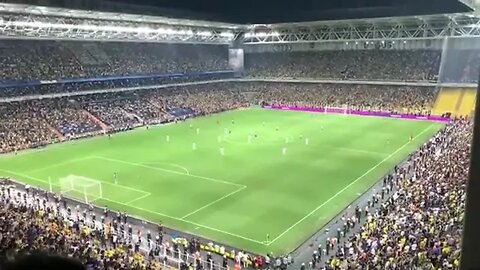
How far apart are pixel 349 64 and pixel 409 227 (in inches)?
2246

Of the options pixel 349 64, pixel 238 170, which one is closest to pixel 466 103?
pixel 349 64

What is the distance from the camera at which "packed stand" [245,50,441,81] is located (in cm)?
6438

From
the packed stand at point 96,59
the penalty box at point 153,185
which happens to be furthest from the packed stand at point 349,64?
Answer: the penalty box at point 153,185

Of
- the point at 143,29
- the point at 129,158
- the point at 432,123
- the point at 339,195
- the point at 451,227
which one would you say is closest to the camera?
the point at 451,227

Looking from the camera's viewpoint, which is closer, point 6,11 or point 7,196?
point 7,196

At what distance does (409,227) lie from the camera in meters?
17.5

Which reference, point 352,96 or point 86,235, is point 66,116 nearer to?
point 86,235

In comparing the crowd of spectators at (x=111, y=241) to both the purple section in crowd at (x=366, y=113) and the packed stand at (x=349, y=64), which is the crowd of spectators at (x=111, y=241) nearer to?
the purple section in crowd at (x=366, y=113)

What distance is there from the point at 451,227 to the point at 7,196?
2404 centimetres

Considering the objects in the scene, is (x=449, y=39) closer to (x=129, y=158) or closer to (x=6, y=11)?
(x=129, y=158)

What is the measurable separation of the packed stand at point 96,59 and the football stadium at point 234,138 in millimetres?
253

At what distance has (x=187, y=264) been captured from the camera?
59.2ft

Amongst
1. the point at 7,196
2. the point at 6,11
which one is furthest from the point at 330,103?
the point at 7,196

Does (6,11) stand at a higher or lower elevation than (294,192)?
higher
